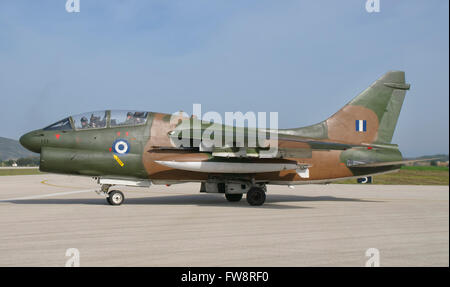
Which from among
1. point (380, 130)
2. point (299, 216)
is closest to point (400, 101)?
point (380, 130)

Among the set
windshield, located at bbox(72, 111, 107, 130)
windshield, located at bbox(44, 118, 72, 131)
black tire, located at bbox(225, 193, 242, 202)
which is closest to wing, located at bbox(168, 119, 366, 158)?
windshield, located at bbox(72, 111, 107, 130)

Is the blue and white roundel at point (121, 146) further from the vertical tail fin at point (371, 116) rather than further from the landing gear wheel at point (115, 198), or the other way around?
the vertical tail fin at point (371, 116)

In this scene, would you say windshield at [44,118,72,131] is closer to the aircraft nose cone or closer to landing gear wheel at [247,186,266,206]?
the aircraft nose cone

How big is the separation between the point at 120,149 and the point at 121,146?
11 cm

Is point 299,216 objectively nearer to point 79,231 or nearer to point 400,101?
point 79,231

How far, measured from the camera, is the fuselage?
13.8 m

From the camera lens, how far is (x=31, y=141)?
541 inches

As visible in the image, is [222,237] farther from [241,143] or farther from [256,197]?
[256,197]

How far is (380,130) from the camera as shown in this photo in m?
16.2

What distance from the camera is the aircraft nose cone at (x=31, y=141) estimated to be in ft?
45.1

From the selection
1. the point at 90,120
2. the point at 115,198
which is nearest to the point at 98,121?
the point at 90,120

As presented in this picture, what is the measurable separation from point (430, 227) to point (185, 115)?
8.99 metres

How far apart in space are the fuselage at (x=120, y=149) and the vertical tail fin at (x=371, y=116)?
1.91 metres

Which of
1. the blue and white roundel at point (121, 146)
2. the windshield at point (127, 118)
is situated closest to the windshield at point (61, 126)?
the windshield at point (127, 118)
